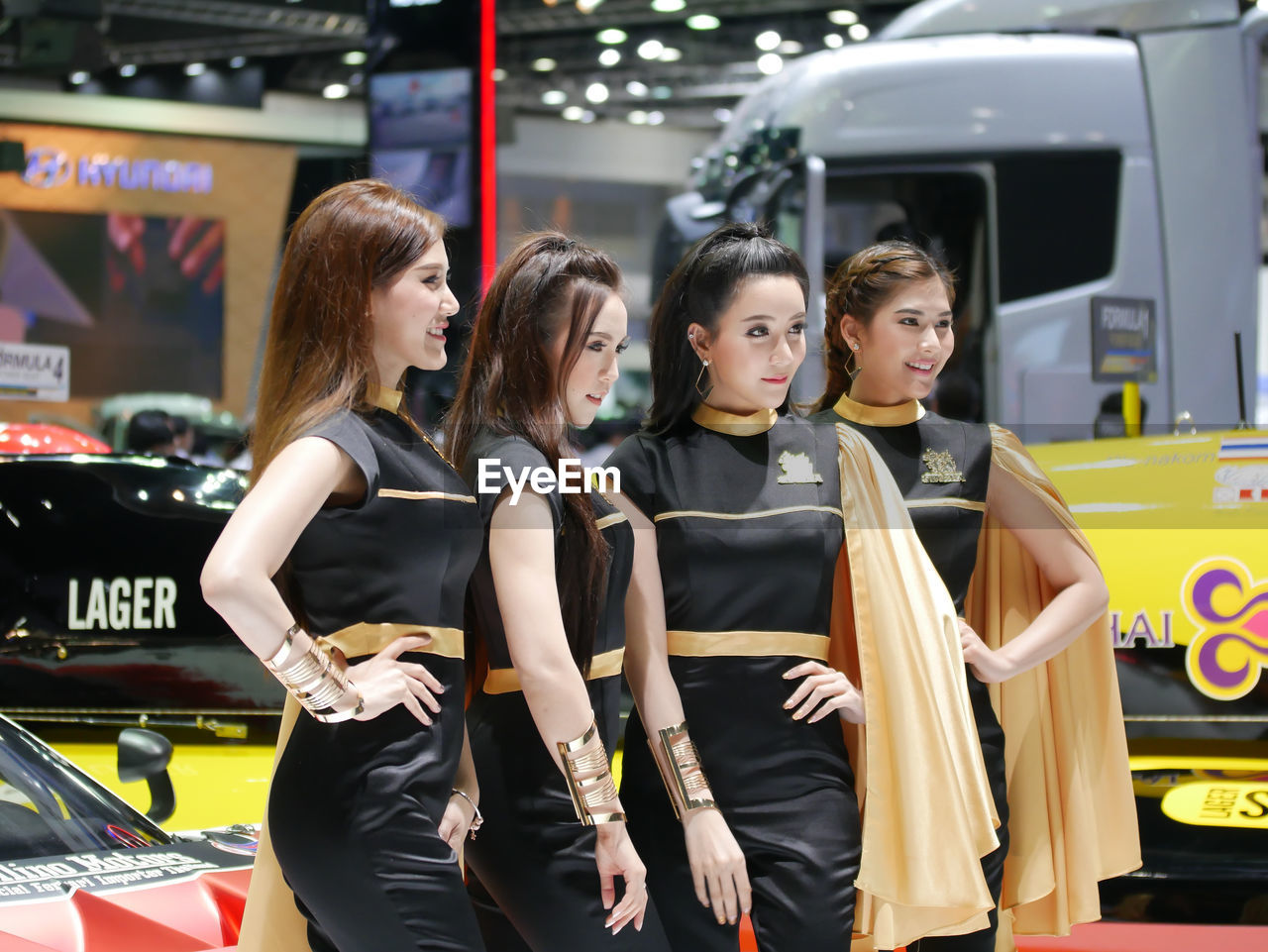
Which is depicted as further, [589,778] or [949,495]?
[949,495]

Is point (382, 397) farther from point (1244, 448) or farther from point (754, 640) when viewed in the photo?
point (1244, 448)

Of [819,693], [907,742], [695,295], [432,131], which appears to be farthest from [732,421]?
[432,131]

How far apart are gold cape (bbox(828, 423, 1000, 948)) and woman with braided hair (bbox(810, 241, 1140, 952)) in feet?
0.19

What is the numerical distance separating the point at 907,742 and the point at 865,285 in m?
0.66

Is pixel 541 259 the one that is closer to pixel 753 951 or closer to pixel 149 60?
pixel 753 951

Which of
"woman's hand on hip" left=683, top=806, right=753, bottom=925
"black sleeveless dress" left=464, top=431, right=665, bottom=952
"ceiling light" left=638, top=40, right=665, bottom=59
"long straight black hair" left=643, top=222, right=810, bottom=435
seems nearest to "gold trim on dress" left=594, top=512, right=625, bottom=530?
"black sleeveless dress" left=464, top=431, right=665, bottom=952

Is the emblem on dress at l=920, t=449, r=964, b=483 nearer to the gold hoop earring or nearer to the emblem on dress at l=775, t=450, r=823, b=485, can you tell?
the emblem on dress at l=775, t=450, r=823, b=485

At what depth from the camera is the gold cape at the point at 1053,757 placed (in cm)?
195

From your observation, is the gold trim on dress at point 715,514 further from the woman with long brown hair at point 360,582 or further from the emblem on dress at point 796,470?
the woman with long brown hair at point 360,582

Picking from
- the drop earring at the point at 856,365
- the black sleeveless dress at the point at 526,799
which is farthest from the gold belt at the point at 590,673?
the drop earring at the point at 856,365

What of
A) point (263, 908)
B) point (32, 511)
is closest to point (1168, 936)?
point (263, 908)

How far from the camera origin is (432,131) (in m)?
6.22

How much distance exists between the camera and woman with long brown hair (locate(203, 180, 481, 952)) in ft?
4.66

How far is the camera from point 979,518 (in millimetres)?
1885
